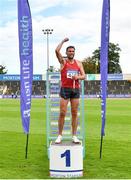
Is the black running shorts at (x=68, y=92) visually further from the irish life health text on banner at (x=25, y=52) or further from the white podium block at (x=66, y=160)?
the irish life health text on banner at (x=25, y=52)

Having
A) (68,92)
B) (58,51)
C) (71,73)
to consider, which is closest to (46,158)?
(68,92)

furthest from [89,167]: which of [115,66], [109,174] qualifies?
[115,66]

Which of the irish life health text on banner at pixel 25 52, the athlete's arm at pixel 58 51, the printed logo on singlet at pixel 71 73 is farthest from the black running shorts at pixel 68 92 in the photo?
the irish life health text on banner at pixel 25 52

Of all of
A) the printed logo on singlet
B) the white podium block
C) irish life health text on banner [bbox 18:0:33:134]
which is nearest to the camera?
the white podium block

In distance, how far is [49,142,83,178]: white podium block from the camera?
29.0 ft

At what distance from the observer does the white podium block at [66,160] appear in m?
8.84

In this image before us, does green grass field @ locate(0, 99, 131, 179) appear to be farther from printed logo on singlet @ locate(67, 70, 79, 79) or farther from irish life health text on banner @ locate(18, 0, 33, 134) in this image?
printed logo on singlet @ locate(67, 70, 79, 79)

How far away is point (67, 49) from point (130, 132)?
8.52 metres

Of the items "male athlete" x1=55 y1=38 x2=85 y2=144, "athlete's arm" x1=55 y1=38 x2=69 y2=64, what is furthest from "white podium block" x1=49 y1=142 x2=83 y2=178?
"athlete's arm" x1=55 y1=38 x2=69 y2=64

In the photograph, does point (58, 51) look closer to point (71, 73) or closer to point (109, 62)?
point (71, 73)

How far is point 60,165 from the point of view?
29.1ft

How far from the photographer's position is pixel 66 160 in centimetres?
881

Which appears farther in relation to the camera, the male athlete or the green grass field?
the male athlete

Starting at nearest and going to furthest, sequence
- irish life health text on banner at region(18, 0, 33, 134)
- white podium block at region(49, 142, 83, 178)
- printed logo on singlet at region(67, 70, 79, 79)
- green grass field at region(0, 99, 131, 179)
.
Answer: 1. white podium block at region(49, 142, 83, 178)
2. green grass field at region(0, 99, 131, 179)
3. printed logo on singlet at region(67, 70, 79, 79)
4. irish life health text on banner at region(18, 0, 33, 134)
